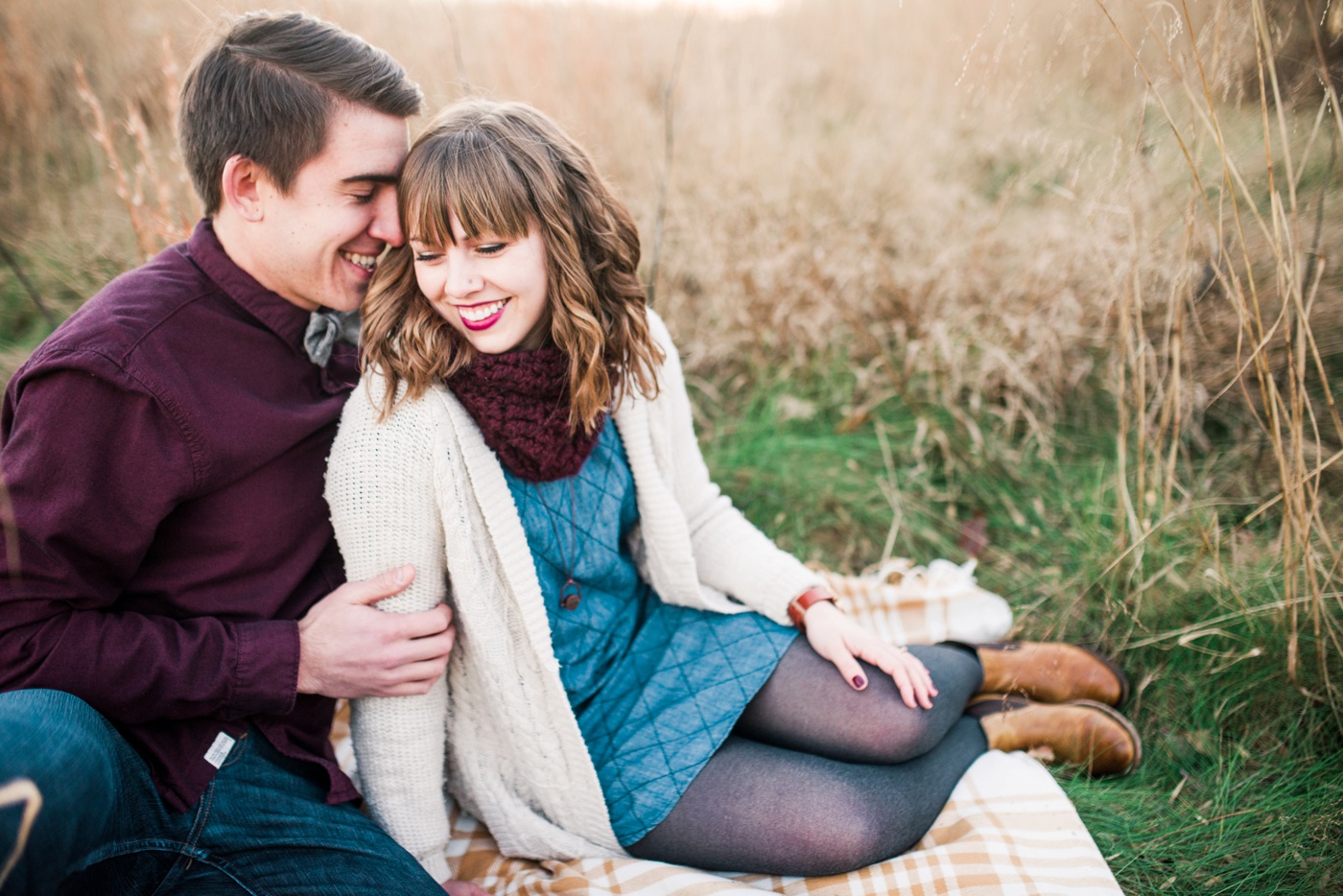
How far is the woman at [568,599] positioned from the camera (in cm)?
153

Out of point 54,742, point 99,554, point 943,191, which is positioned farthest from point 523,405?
point 943,191

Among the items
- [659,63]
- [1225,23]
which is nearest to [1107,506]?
[1225,23]

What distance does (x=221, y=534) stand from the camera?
59.1 inches

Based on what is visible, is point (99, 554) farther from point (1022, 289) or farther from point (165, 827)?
point (1022, 289)

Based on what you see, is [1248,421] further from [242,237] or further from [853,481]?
[242,237]

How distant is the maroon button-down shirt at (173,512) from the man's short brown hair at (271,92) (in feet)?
0.63

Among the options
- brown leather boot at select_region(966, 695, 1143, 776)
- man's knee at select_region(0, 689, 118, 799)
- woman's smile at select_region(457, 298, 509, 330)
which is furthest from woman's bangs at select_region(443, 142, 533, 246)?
brown leather boot at select_region(966, 695, 1143, 776)

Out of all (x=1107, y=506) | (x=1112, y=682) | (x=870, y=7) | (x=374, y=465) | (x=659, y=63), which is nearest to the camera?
(x=374, y=465)

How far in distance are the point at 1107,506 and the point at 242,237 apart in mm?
2530

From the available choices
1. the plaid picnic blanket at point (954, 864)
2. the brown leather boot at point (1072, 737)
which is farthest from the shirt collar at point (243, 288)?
the brown leather boot at point (1072, 737)

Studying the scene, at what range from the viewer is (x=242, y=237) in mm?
1604

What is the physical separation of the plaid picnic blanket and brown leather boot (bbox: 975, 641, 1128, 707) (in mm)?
233

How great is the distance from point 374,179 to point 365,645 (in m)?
0.91

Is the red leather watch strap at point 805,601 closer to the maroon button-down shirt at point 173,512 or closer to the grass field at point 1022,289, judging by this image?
the grass field at point 1022,289
